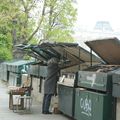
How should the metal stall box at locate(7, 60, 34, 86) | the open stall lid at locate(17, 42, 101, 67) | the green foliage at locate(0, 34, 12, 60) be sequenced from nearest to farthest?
1. the open stall lid at locate(17, 42, 101, 67)
2. the metal stall box at locate(7, 60, 34, 86)
3. the green foliage at locate(0, 34, 12, 60)

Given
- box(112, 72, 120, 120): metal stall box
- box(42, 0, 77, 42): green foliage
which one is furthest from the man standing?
box(42, 0, 77, 42): green foliage

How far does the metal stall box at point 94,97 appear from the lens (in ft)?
33.7

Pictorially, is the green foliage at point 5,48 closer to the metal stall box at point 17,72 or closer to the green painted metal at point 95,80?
the metal stall box at point 17,72

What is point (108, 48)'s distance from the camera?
38.2 ft

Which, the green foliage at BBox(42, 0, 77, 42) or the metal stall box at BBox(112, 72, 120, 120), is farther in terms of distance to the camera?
the green foliage at BBox(42, 0, 77, 42)

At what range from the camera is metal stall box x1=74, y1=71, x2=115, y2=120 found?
1027cm

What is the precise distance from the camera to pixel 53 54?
1605 centimetres

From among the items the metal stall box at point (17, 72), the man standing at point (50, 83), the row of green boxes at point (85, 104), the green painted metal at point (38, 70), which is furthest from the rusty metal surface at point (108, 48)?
the metal stall box at point (17, 72)

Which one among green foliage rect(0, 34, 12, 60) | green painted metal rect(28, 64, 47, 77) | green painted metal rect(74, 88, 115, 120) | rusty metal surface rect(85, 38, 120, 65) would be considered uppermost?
green foliage rect(0, 34, 12, 60)

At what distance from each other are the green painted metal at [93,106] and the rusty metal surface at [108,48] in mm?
1217

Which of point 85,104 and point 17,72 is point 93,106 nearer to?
point 85,104

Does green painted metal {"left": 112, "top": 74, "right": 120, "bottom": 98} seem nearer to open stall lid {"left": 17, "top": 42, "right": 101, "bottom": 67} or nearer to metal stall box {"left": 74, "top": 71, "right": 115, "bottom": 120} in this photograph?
metal stall box {"left": 74, "top": 71, "right": 115, "bottom": 120}

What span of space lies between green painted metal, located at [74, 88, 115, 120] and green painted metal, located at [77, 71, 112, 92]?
16 cm

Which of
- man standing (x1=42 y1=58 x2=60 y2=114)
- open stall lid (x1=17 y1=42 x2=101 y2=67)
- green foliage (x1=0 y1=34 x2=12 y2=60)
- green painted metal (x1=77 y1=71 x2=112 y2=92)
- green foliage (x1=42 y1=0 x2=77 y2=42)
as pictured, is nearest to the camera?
green painted metal (x1=77 y1=71 x2=112 y2=92)
